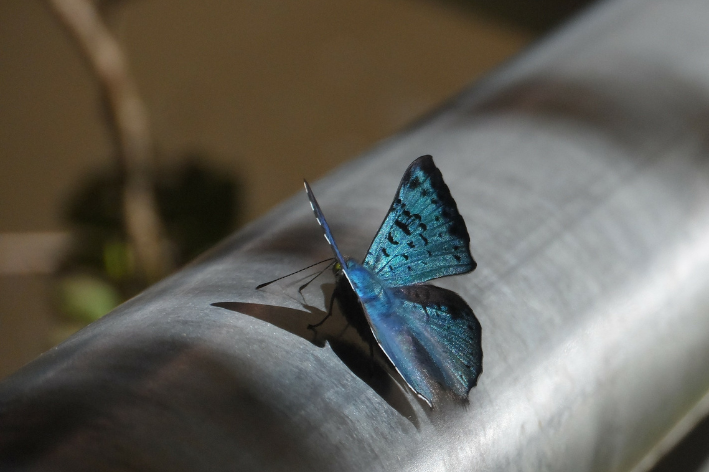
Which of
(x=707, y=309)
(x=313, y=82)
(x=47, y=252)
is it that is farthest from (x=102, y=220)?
(x=707, y=309)

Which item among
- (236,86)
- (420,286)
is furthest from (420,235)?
(236,86)

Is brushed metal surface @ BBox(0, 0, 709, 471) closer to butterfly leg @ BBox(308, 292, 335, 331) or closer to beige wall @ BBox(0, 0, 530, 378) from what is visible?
butterfly leg @ BBox(308, 292, 335, 331)

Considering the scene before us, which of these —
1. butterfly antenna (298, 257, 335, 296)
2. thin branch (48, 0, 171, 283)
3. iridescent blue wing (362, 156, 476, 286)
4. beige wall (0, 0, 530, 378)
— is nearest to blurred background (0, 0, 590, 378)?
beige wall (0, 0, 530, 378)

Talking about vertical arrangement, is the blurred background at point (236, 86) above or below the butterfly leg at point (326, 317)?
above

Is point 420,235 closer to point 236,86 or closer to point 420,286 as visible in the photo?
point 420,286

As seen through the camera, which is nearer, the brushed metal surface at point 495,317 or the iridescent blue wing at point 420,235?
the brushed metal surface at point 495,317

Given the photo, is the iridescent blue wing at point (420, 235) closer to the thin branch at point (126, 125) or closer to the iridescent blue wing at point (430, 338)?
the iridescent blue wing at point (430, 338)

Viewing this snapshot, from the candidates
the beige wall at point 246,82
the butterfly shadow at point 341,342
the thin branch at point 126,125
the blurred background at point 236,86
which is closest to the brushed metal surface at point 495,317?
the butterfly shadow at point 341,342

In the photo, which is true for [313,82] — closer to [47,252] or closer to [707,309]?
[47,252]
